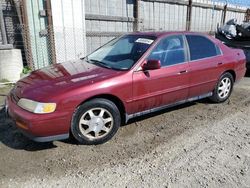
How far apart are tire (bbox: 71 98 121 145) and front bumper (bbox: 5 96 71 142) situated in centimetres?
13

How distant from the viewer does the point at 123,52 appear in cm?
431

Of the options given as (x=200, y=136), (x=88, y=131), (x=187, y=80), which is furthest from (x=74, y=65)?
(x=200, y=136)

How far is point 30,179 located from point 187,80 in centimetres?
285

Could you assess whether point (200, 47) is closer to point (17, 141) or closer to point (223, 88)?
point (223, 88)

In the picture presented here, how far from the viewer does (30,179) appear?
2.84m

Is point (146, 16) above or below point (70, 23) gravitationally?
above

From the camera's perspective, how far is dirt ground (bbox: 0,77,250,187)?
9.27 ft

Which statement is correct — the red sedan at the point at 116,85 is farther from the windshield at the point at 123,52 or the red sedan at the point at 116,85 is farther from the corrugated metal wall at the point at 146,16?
the corrugated metal wall at the point at 146,16

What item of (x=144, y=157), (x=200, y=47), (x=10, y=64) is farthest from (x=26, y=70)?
(x=144, y=157)

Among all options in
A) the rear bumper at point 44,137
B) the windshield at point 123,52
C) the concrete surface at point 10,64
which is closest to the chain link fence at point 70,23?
the concrete surface at point 10,64

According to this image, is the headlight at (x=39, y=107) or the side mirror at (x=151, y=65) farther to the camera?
the side mirror at (x=151, y=65)

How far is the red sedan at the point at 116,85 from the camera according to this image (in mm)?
3189

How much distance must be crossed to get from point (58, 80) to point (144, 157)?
1.51m

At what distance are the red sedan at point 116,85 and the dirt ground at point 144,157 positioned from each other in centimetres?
27
